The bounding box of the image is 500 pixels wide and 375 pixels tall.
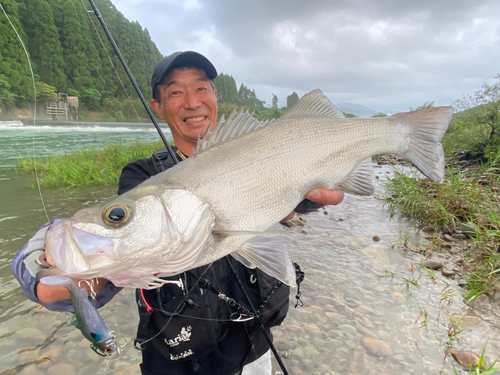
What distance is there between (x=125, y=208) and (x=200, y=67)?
1770 millimetres

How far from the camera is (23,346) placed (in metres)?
2.57

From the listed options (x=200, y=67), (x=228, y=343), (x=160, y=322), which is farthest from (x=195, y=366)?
(x=200, y=67)

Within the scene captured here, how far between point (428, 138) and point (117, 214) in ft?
6.66

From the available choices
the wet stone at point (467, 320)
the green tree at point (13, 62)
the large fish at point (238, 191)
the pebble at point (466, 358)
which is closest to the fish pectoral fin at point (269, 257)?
the large fish at point (238, 191)

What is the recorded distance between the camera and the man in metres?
1.40

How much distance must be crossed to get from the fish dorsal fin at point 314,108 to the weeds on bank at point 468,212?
8.30ft

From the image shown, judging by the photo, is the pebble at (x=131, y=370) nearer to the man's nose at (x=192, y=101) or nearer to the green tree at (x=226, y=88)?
the man's nose at (x=192, y=101)

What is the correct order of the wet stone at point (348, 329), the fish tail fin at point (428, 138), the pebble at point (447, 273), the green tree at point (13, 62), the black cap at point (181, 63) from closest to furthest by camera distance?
the fish tail fin at point (428, 138), the black cap at point (181, 63), the wet stone at point (348, 329), the pebble at point (447, 273), the green tree at point (13, 62)

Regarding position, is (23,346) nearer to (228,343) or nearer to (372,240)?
(228,343)

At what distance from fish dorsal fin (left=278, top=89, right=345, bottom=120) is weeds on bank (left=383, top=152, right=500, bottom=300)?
99.6 inches

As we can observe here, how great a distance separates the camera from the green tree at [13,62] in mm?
34625

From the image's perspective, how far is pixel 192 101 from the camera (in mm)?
2324

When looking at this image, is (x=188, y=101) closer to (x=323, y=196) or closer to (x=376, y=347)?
(x=323, y=196)

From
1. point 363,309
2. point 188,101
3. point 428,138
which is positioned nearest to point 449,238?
point 363,309
